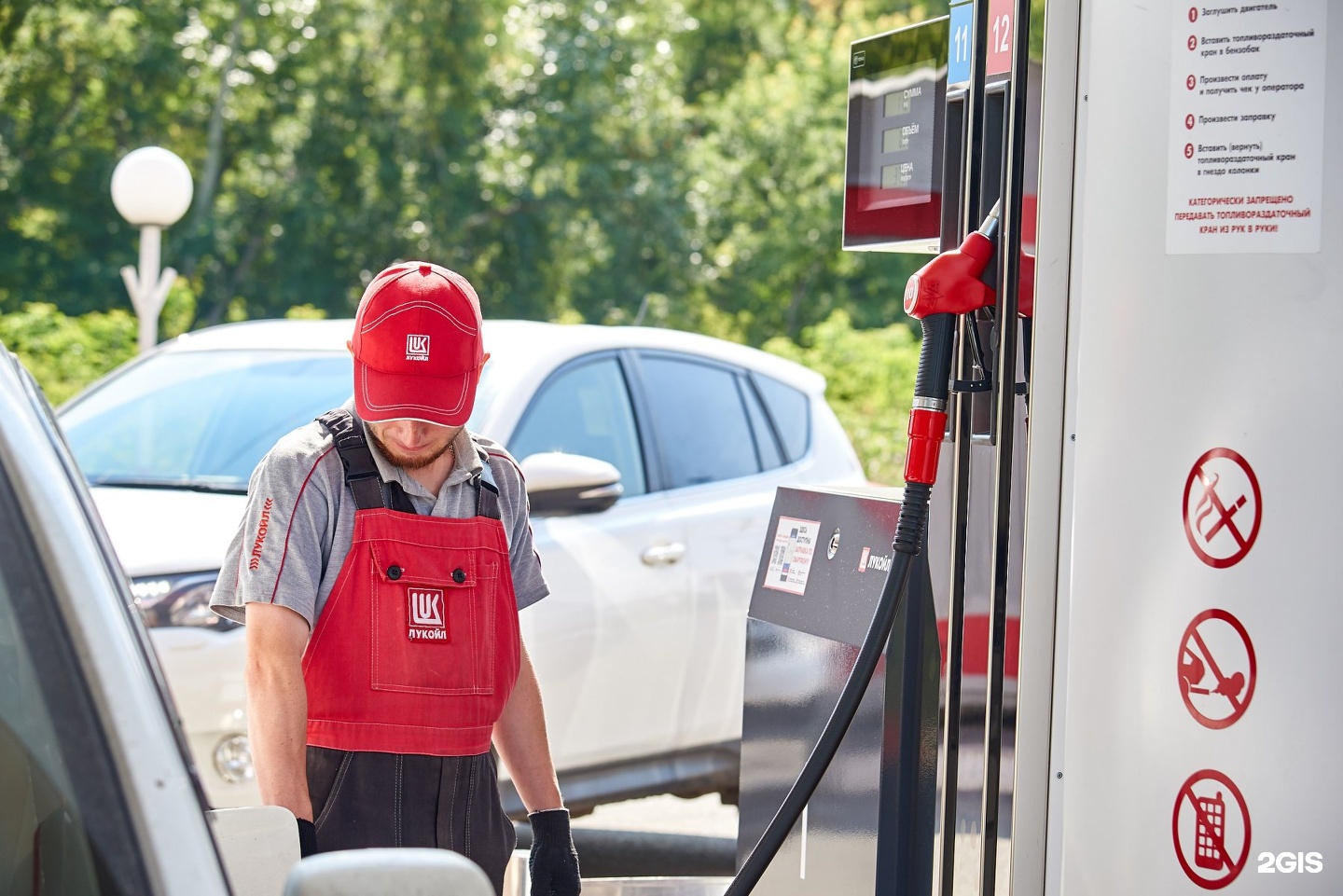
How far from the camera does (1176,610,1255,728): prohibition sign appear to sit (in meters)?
2.29

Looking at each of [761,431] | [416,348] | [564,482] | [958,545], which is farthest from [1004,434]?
[761,431]

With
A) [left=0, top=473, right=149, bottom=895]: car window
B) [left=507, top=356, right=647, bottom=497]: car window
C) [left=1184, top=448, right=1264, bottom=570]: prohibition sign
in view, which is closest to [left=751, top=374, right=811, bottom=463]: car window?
[left=507, top=356, right=647, bottom=497]: car window

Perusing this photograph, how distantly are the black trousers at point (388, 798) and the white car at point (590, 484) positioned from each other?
75.6 inches

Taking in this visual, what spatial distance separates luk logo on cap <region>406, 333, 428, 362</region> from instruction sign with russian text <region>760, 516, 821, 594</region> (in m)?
1.10

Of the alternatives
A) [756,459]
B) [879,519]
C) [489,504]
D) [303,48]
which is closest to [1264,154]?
[879,519]

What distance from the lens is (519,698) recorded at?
2.84 m

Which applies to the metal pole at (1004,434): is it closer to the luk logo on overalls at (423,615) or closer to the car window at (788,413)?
the luk logo on overalls at (423,615)

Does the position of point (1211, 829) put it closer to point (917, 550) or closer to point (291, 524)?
point (917, 550)

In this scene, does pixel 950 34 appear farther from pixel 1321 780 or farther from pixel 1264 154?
pixel 1321 780

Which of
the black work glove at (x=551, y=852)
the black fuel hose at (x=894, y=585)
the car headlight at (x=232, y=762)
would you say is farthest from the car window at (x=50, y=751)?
the car headlight at (x=232, y=762)

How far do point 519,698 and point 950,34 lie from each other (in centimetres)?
150

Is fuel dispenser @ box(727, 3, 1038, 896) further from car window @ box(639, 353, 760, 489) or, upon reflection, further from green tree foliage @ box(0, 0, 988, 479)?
green tree foliage @ box(0, 0, 988, 479)

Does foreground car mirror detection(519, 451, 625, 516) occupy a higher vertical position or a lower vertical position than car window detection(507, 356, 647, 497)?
lower

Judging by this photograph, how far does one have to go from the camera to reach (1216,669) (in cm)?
231
